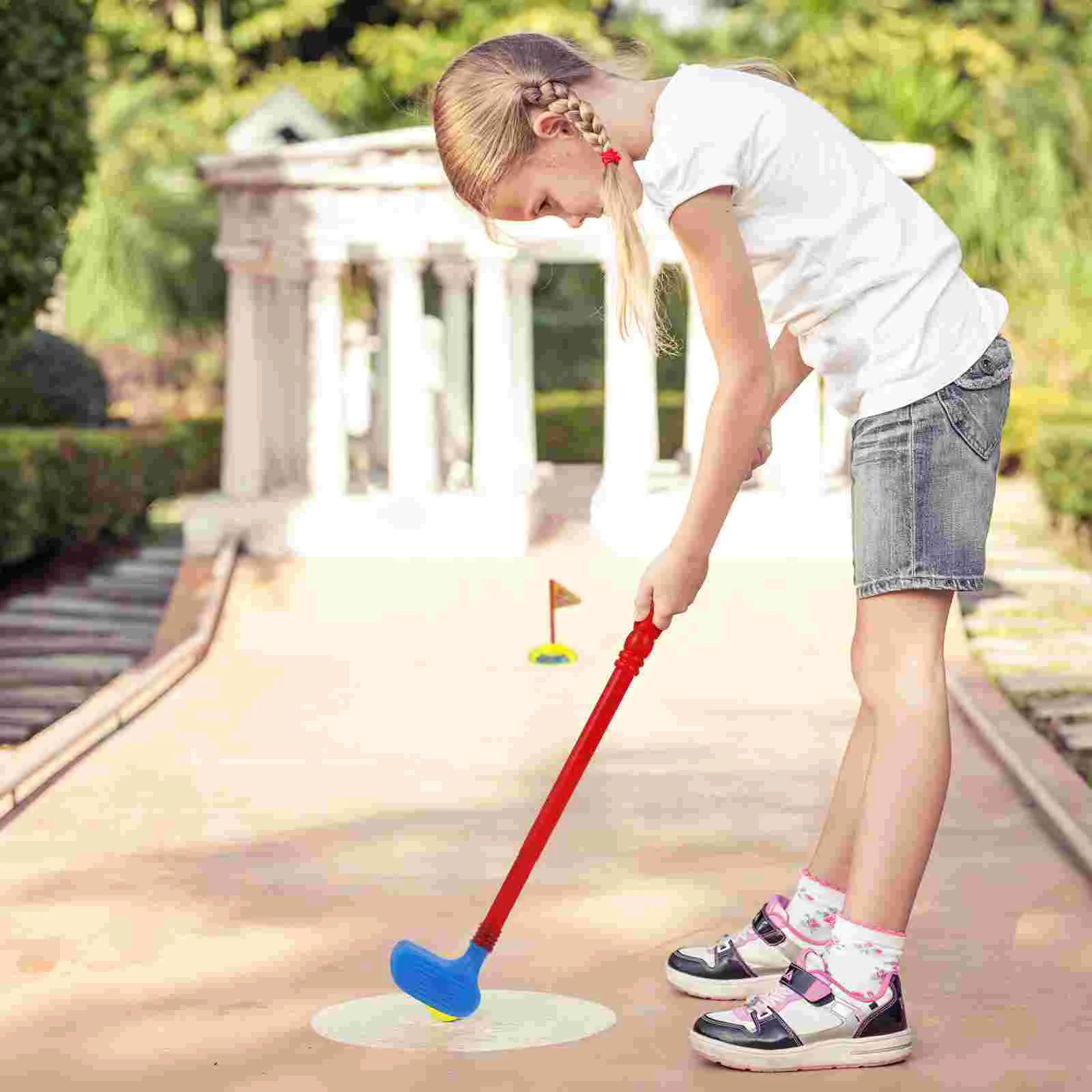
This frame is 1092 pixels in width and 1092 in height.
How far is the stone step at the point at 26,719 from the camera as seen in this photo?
30.6 ft

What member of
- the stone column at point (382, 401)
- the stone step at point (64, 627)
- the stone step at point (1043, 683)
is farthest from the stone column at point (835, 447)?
the stone step at point (1043, 683)

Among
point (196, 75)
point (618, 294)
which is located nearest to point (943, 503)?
point (618, 294)

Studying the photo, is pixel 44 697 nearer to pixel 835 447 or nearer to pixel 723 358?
pixel 723 358

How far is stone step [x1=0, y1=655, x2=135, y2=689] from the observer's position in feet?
35.8

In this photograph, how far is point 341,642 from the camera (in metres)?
12.4

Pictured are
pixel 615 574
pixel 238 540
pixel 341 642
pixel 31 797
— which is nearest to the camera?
pixel 31 797

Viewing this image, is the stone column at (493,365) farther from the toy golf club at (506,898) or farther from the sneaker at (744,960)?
the toy golf club at (506,898)

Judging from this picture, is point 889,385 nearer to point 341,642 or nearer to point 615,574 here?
point 341,642

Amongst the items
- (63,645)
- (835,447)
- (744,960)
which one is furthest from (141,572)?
(744,960)

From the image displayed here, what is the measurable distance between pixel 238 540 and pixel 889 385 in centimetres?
1412

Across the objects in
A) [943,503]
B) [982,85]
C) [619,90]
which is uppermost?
[982,85]

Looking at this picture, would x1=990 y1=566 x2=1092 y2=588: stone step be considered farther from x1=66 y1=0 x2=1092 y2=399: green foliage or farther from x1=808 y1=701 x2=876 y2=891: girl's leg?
x1=66 y1=0 x2=1092 y2=399: green foliage

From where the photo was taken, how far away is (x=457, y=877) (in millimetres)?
5805

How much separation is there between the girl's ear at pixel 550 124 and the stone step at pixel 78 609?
10.9 metres
